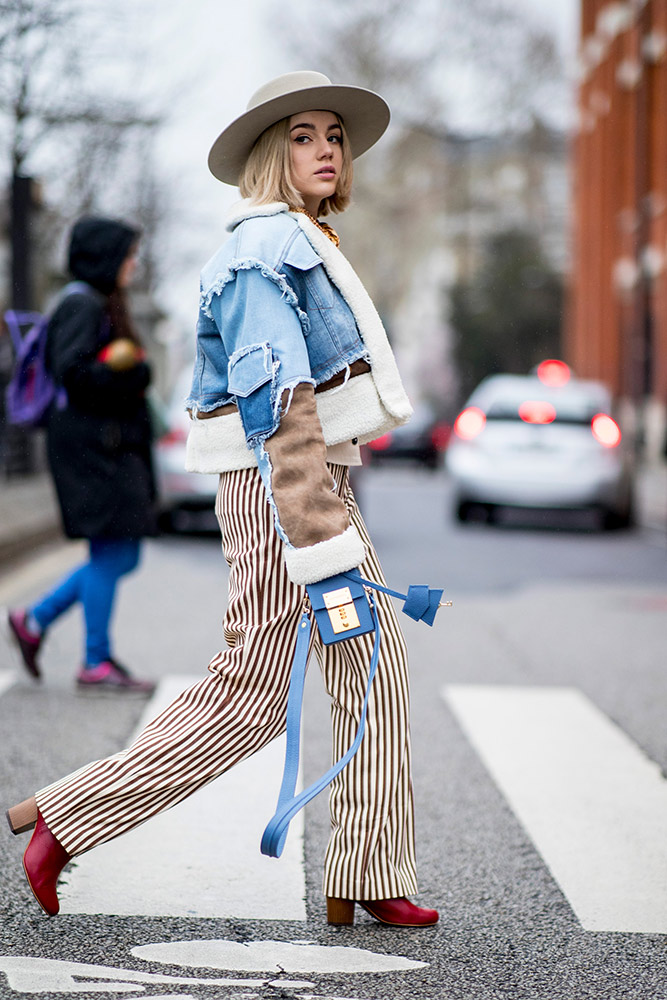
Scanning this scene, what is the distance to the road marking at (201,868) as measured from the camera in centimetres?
322

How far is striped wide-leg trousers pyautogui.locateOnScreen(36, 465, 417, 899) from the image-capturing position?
2904 mm

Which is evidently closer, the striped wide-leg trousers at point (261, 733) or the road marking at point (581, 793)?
the striped wide-leg trousers at point (261, 733)

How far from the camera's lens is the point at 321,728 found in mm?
5207

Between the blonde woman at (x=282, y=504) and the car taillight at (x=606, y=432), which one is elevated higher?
the blonde woman at (x=282, y=504)

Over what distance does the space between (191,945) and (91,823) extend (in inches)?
12.9

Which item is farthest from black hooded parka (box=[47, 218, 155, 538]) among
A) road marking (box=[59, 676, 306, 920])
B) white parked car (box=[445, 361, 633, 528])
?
white parked car (box=[445, 361, 633, 528])

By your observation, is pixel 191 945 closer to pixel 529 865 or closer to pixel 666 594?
pixel 529 865

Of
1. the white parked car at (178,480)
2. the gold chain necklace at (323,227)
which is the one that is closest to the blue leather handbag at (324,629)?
the gold chain necklace at (323,227)

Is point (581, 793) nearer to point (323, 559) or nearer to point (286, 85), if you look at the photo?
point (323, 559)

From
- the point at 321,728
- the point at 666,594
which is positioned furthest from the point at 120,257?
the point at 666,594

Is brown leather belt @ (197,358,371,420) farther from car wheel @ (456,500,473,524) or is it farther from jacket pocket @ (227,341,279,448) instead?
car wheel @ (456,500,473,524)

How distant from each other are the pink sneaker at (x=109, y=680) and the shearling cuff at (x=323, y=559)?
119 inches

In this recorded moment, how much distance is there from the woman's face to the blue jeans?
2764 millimetres

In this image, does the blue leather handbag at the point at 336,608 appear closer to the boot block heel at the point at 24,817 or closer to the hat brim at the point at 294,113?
the boot block heel at the point at 24,817
